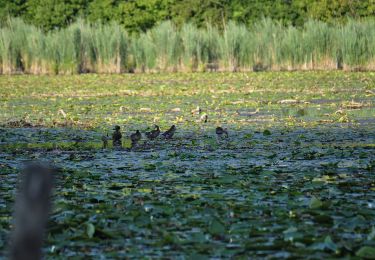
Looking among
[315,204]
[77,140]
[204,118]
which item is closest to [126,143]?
[77,140]

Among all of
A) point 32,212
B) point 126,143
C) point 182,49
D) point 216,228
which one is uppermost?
point 182,49

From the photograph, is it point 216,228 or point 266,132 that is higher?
point 266,132

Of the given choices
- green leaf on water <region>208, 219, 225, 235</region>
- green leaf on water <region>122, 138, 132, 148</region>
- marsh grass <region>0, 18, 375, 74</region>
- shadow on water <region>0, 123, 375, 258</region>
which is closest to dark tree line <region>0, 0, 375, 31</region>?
marsh grass <region>0, 18, 375, 74</region>

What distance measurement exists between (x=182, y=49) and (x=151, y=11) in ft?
72.2

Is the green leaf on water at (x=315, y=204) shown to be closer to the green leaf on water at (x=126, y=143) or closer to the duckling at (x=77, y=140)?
the green leaf on water at (x=126, y=143)

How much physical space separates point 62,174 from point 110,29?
Result: 1007 inches

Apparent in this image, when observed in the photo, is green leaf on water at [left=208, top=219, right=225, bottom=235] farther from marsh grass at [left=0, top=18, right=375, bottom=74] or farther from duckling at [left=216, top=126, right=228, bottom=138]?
marsh grass at [left=0, top=18, right=375, bottom=74]

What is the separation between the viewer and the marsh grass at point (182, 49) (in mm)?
32312

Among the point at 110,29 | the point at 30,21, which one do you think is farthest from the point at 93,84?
the point at 30,21

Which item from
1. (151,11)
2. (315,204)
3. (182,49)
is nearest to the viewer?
(315,204)

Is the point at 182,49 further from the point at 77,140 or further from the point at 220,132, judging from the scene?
the point at 220,132

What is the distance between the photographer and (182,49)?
1363 inches

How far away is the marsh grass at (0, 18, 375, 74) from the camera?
3231 centimetres

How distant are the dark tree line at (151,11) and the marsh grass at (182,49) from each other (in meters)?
17.3
